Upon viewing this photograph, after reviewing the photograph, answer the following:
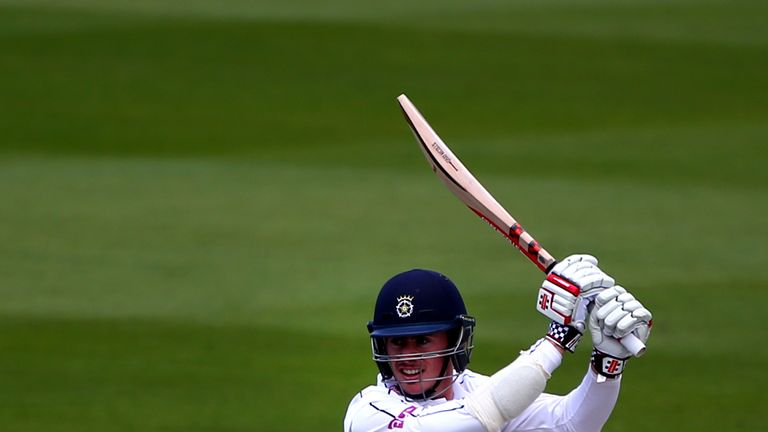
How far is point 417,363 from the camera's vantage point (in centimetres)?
400

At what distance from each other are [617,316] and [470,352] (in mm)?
630

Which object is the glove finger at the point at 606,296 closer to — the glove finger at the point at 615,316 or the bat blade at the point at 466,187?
the glove finger at the point at 615,316

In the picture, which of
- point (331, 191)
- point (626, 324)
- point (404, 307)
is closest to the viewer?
point (626, 324)

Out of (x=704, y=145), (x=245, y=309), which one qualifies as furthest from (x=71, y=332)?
(x=704, y=145)

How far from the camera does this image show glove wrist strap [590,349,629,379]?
3732 millimetres

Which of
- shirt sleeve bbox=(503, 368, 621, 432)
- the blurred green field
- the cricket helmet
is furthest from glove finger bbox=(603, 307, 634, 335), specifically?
the blurred green field

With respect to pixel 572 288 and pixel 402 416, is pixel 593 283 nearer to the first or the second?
pixel 572 288

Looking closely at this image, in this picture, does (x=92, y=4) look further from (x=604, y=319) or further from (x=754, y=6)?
(x=604, y=319)

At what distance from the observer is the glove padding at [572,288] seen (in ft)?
11.8

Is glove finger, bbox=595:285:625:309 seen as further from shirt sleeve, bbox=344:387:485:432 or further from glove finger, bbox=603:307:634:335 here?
shirt sleeve, bbox=344:387:485:432

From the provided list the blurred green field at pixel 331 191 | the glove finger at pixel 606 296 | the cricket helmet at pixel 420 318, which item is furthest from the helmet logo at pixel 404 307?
the blurred green field at pixel 331 191

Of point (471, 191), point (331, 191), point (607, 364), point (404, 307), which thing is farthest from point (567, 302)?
point (331, 191)

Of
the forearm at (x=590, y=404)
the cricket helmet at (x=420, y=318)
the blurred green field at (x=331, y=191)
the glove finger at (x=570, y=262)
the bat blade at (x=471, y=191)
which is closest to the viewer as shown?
the glove finger at (x=570, y=262)

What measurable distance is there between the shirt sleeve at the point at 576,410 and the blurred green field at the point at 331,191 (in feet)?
10.3
